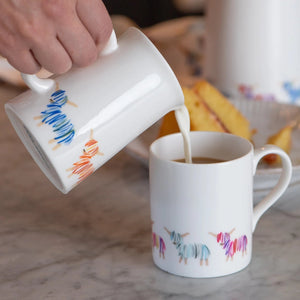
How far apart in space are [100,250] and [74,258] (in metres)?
0.03

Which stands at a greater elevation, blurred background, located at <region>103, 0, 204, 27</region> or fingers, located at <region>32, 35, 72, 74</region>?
fingers, located at <region>32, 35, 72, 74</region>

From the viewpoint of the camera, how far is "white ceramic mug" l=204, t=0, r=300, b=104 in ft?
3.69

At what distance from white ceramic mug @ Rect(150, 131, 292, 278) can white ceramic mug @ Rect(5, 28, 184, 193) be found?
2.3 inches

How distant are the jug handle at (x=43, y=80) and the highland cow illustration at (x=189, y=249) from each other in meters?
0.20

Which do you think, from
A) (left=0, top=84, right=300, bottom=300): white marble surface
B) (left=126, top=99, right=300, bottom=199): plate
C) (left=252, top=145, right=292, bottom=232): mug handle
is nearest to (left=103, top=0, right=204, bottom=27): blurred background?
(left=126, top=99, right=300, bottom=199): plate

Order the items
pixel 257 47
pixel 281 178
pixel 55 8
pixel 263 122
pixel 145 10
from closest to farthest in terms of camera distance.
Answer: pixel 55 8, pixel 281 178, pixel 263 122, pixel 257 47, pixel 145 10

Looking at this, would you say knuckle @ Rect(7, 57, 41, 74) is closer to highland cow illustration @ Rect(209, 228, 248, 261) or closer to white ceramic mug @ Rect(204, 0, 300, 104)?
highland cow illustration @ Rect(209, 228, 248, 261)

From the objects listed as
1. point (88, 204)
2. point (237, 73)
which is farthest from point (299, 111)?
point (88, 204)

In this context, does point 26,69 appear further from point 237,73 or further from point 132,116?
point 237,73

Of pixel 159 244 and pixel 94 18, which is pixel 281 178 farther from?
pixel 94 18

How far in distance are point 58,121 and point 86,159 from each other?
48mm

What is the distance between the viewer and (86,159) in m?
0.64

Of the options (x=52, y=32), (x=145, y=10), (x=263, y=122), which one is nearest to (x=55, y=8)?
(x=52, y=32)

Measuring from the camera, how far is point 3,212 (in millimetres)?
833
